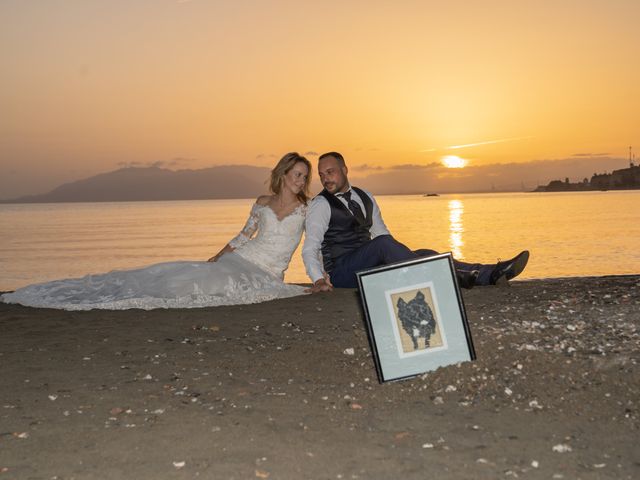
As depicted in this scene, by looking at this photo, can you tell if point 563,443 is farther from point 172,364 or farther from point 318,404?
point 172,364

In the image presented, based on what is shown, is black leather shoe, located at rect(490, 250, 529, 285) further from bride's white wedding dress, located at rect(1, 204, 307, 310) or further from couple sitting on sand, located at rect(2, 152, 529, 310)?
bride's white wedding dress, located at rect(1, 204, 307, 310)

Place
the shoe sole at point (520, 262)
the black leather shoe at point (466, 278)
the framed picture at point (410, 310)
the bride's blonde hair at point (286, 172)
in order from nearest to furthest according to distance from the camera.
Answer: the framed picture at point (410, 310) < the shoe sole at point (520, 262) < the black leather shoe at point (466, 278) < the bride's blonde hair at point (286, 172)

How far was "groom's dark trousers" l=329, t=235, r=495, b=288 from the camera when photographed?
8328 millimetres

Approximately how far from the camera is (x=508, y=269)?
8.66 metres

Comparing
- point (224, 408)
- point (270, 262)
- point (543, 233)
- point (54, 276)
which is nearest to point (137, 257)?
point (54, 276)

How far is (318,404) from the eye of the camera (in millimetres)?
4844

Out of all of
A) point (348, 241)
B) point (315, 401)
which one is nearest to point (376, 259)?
point (348, 241)

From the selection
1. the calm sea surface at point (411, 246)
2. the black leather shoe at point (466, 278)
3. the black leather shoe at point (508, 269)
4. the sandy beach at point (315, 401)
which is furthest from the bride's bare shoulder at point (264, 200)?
the calm sea surface at point (411, 246)

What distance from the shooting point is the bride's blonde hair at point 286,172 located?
9.03 m

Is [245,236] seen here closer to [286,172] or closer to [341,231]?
[286,172]

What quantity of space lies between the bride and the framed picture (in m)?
4.17

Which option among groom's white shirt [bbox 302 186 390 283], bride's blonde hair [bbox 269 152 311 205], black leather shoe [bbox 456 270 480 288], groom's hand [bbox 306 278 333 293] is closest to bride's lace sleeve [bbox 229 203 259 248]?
bride's blonde hair [bbox 269 152 311 205]

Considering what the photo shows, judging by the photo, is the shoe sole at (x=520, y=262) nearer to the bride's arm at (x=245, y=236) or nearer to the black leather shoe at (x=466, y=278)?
the black leather shoe at (x=466, y=278)

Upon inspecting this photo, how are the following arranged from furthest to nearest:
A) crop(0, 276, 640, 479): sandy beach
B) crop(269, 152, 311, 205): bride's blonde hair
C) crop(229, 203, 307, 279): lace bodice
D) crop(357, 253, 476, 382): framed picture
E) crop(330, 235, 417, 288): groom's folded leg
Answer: crop(229, 203, 307, 279): lace bodice → crop(269, 152, 311, 205): bride's blonde hair → crop(330, 235, 417, 288): groom's folded leg → crop(357, 253, 476, 382): framed picture → crop(0, 276, 640, 479): sandy beach
